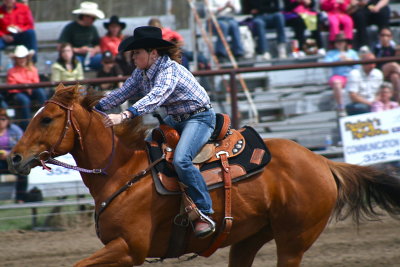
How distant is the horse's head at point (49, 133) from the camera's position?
453 cm

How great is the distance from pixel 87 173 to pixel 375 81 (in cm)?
529

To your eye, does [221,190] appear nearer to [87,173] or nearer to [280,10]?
[87,173]

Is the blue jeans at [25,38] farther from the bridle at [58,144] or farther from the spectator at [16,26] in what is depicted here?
the bridle at [58,144]

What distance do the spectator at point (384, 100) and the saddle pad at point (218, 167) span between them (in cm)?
411

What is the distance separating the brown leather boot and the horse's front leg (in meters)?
0.51

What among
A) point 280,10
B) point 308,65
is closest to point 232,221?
point 308,65

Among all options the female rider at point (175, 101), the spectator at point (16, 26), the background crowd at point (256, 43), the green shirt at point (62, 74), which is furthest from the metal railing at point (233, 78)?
the female rider at point (175, 101)

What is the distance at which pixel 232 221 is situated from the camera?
16.4 feet

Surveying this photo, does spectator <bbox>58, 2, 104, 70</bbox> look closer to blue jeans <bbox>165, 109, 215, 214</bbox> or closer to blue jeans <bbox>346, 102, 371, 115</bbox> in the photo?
blue jeans <bbox>346, 102, 371, 115</bbox>

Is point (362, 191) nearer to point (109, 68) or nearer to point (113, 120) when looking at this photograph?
point (113, 120)

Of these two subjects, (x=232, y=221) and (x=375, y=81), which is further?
(x=375, y=81)

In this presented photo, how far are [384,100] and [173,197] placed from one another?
491cm

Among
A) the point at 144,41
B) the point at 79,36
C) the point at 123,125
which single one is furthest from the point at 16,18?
the point at 144,41

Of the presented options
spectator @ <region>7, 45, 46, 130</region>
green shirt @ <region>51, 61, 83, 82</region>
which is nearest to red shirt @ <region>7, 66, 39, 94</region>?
spectator @ <region>7, 45, 46, 130</region>
